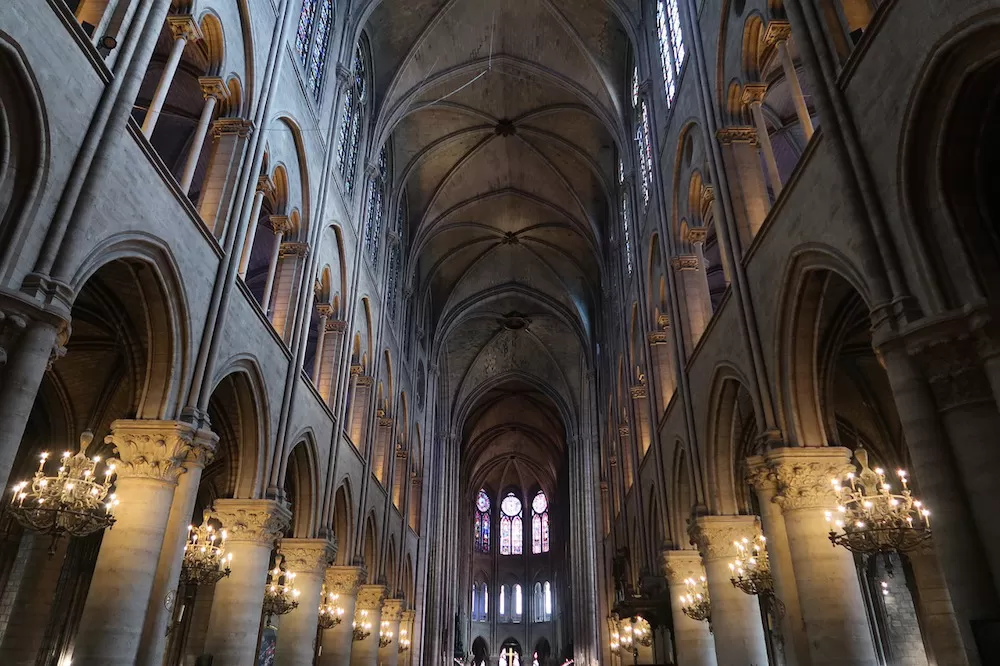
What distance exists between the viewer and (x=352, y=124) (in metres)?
20.0

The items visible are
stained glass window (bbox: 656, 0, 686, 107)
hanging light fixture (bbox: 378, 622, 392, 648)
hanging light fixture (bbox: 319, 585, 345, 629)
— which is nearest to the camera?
stained glass window (bbox: 656, 0, 686, 107)

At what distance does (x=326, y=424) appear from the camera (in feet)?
54.0

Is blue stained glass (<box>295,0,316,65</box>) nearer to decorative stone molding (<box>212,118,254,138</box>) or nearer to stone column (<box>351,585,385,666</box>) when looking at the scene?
decorative stone molding (<box>212,118,254,138</box>)

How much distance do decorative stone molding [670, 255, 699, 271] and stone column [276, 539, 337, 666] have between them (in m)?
9.29

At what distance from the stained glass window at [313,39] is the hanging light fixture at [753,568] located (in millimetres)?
12571

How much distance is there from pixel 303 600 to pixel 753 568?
887 centimetres

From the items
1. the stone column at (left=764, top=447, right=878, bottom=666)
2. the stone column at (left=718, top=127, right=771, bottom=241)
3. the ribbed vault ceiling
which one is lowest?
the stone column at (left=764, top=447, right=878, bottom=666)

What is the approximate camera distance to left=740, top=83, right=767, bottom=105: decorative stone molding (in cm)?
1106

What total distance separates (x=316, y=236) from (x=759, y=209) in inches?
354

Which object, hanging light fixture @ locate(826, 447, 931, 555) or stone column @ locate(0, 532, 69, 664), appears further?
stone column @ locate(0, 532, 69, 664)

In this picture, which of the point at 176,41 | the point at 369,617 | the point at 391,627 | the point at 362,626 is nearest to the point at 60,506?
the point at 176,41

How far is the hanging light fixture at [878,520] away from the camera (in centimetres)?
798

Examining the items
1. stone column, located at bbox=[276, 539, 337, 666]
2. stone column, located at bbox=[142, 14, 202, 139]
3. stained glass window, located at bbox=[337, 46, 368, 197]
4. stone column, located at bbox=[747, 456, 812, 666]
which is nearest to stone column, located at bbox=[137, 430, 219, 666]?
stone column, located at bbox=[142, 14, 202, 139]

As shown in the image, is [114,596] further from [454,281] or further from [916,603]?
[454,281]
